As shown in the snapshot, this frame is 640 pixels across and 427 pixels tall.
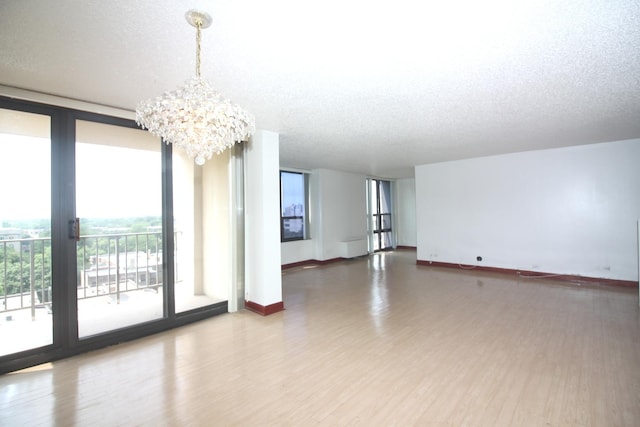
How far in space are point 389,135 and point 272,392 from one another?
3.54 metres

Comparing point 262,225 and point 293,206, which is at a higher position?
point 293,206

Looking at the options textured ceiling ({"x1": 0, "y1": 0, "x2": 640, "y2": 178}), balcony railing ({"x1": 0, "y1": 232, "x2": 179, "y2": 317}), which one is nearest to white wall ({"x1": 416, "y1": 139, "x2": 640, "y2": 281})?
textured ceiling ({"x1": 0, "y1": 0, "x2": 640, "y2": 178})

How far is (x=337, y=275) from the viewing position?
19.8 ft

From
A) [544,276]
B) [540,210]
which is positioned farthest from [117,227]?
[544,276]

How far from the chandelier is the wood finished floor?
5.81 ft

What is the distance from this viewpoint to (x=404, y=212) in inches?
392

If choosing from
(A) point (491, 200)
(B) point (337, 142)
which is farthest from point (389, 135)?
(A) point (491, 200)

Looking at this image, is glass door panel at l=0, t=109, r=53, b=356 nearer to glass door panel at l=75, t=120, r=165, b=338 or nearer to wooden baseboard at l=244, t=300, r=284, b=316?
glass door panel at l=75, t=120, r=165, b=338

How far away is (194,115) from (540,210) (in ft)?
20.8

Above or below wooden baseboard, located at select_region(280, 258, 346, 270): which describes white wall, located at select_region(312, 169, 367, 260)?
above

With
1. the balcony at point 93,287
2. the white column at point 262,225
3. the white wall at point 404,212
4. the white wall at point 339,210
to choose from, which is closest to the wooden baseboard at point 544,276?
the white wall at point 339,210

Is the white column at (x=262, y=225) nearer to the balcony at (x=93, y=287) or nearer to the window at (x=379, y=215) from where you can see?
the balcony at (x=93, y=287)

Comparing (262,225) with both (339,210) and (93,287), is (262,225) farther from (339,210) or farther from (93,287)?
(339,210)

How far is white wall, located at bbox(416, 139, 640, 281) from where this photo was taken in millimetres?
4746
